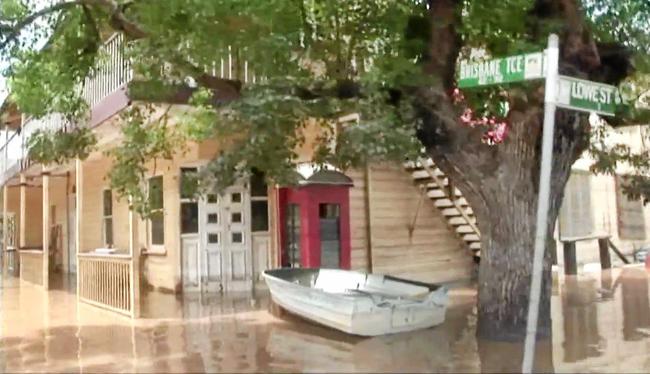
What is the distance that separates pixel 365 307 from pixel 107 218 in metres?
11.5

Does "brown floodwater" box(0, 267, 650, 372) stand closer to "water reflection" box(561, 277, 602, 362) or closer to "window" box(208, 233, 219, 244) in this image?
"water reflection" box(561, 277, 602, 362)

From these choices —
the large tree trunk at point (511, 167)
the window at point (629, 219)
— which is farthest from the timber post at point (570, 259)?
the large tree trunk at point (511, 167)

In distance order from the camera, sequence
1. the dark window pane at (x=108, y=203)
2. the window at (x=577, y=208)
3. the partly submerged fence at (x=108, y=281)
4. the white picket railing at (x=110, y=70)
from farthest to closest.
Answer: the window at (x=577, y=208) < the dark window pane at (x=108, y=203) < the partly submerged fence at (x=108, y=281) < the white picket railing at (x=110, y=70)

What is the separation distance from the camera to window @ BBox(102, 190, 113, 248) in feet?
61.2

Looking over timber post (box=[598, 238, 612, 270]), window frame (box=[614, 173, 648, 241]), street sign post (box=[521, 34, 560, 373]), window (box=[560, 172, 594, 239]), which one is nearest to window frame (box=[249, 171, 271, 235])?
window (box=[560, 172, 594, 239])

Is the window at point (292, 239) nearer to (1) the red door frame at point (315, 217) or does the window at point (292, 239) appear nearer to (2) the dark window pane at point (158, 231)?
(1) the red door frame at point (315, 217)

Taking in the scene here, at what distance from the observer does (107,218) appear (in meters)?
18.9

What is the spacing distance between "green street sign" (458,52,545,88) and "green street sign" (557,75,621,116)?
0.70ft

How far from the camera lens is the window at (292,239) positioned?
1484 centimetres

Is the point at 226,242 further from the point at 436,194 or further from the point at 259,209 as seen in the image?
the point at 436,194

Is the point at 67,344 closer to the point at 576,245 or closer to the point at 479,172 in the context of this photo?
the point at 479,172

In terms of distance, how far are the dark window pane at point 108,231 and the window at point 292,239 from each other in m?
5.86

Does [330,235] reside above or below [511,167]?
below

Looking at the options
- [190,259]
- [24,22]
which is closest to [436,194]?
[190,259]
